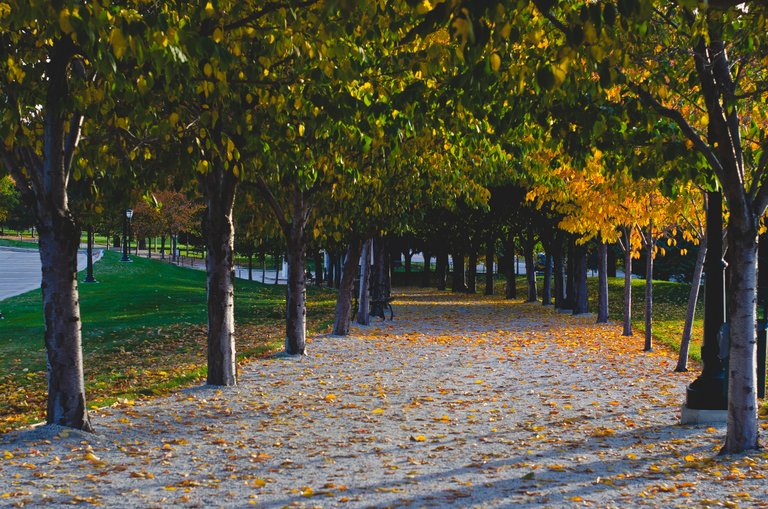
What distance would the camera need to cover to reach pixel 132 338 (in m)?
22.2

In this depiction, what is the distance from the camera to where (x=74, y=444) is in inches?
363

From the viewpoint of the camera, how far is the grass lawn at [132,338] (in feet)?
46.1

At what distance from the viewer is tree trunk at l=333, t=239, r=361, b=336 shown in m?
22.6

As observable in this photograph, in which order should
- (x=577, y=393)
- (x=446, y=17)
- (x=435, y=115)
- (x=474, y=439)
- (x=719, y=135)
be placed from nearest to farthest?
(x=446, y=17) → (x=719, y=135) → (x=474, y=439) → (x=435, y=115) → (x=577, y=393)

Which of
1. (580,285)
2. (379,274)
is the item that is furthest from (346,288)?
(580,285)

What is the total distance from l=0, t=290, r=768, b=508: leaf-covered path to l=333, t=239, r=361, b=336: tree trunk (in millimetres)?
6150

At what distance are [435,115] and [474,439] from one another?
3773 mm

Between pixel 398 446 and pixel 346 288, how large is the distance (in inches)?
523

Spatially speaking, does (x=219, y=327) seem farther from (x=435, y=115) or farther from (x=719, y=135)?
(x=719, y=135)

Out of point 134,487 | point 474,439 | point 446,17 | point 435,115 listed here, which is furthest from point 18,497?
point 435,115

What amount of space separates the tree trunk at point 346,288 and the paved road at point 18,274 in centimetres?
1718

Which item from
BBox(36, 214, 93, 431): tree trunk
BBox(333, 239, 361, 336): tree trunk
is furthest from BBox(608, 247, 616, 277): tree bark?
BBox(36, 214, 93, 431): tree trunk

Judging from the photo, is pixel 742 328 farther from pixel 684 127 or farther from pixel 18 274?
pixel 18 274

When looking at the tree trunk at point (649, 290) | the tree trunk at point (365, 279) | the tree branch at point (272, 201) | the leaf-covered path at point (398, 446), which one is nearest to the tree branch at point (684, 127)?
the leaf-covered path at point (398, 446)
